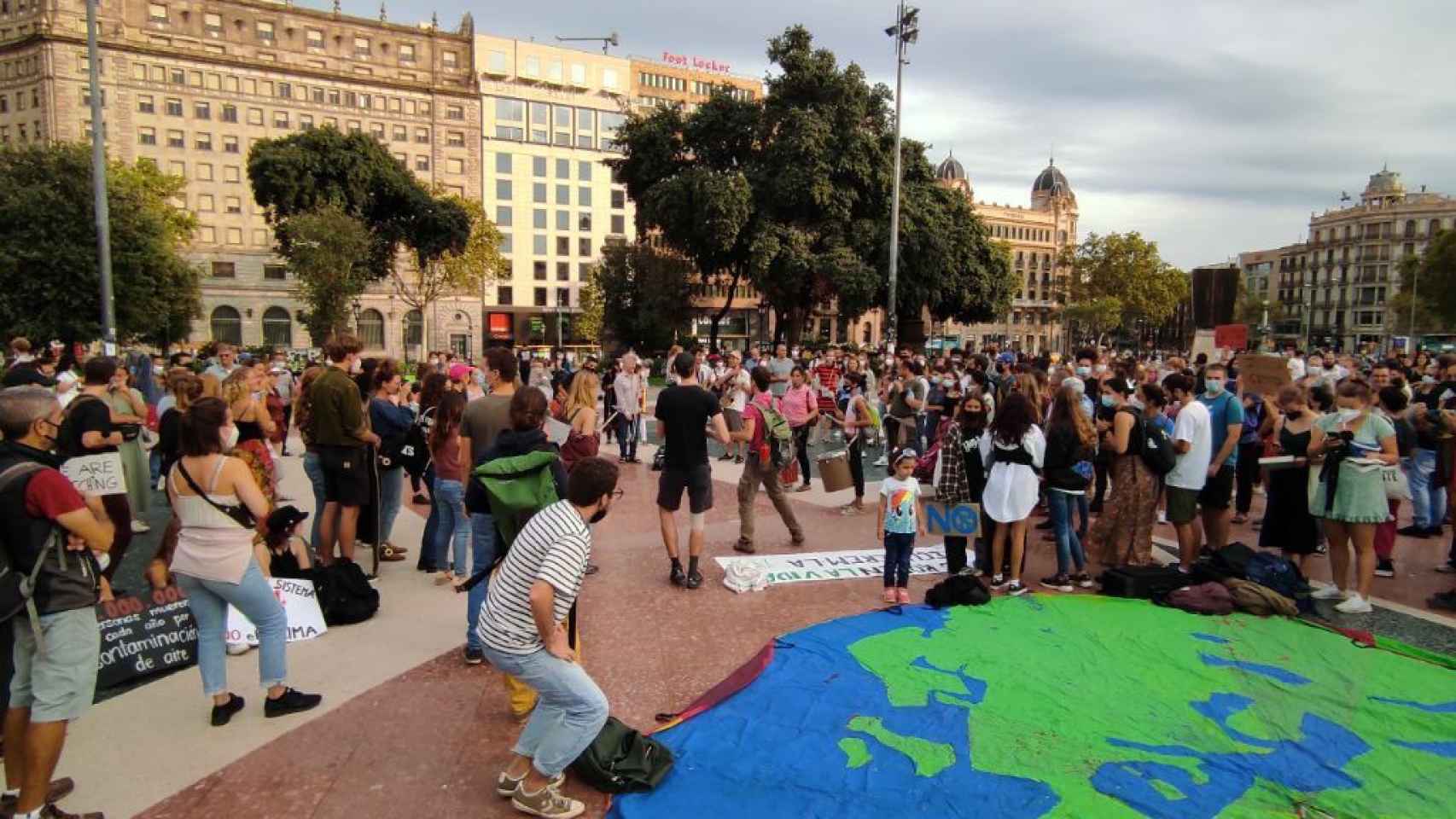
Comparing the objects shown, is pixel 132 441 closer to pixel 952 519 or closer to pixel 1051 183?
pixel 952 519

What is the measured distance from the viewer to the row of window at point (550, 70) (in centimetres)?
7450

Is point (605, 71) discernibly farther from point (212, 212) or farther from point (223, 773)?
point (223, 773)

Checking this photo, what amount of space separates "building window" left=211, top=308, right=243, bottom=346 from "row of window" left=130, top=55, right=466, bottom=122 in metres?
13.6

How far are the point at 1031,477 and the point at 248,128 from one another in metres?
72.1

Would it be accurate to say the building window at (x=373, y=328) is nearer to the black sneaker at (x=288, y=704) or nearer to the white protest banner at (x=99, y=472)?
the white protest banner at (x=99, y=472)

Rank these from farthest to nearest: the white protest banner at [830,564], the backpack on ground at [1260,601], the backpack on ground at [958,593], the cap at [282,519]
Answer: the white protest banner at [830,564] < the backpack on ground at [958,593] < the backpack on ground at [1260,601] < the cap at [282,519]

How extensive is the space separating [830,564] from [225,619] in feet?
16.3

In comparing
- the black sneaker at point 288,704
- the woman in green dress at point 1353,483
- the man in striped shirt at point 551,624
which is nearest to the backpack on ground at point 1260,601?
the woman in green dress at point 1353,483

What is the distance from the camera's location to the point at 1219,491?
770 centimetres

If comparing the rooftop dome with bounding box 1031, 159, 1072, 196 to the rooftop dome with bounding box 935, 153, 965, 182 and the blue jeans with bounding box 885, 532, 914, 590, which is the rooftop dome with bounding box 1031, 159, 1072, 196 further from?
the blue jeans with bounding box 885, 532, 914, 590

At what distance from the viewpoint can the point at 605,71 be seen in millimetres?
79688

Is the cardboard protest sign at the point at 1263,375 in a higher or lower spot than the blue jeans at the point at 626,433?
higher

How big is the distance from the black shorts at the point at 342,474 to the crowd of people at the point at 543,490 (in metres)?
0.02

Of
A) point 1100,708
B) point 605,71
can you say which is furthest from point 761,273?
point 605,71
